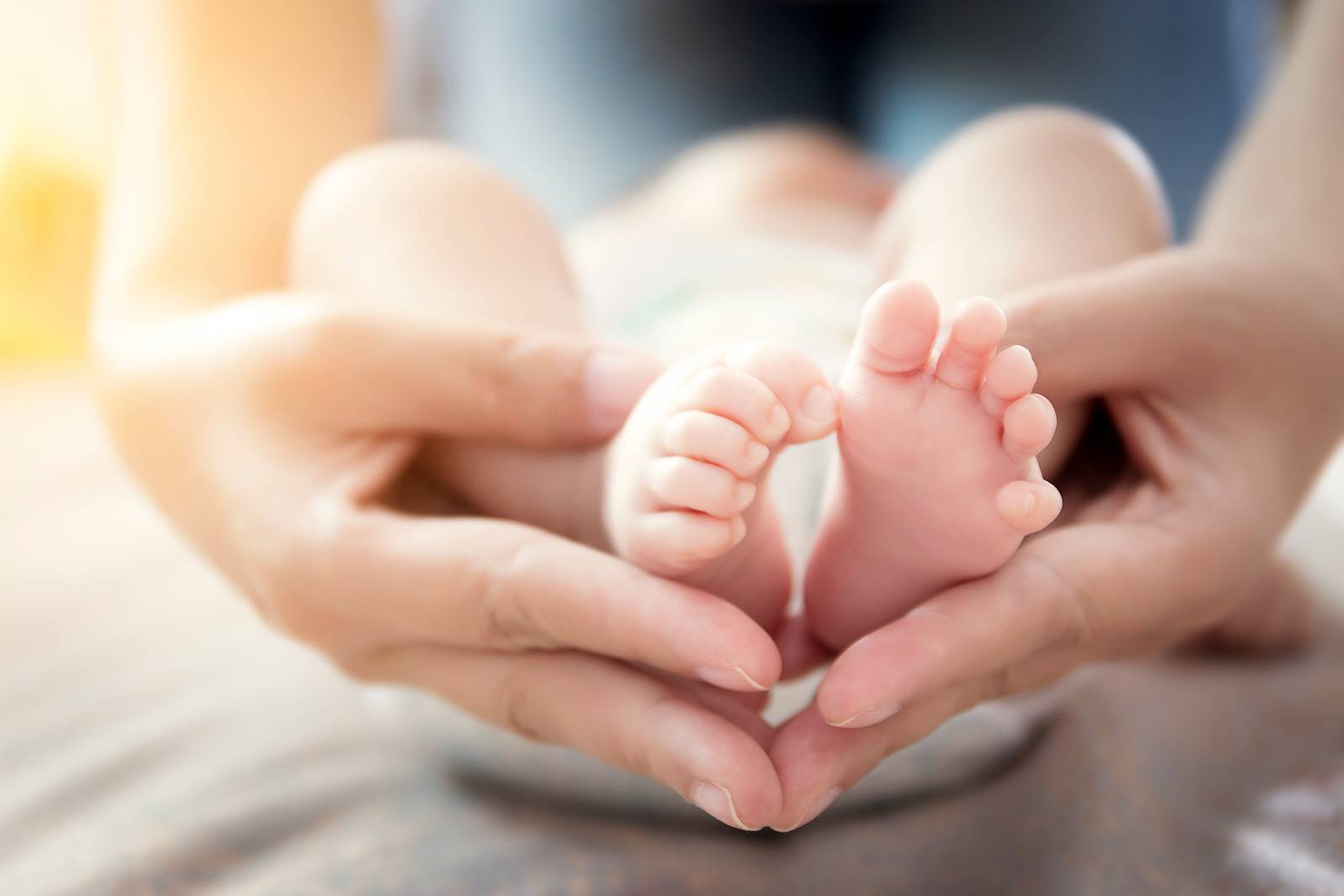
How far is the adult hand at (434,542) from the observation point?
0.42m

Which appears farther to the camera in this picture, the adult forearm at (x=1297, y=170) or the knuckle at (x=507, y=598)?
the adult forearm at (x=1297, y=170)

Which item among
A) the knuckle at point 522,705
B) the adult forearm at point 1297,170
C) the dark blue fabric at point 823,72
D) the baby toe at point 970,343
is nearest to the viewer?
the baby toe at point 970,343

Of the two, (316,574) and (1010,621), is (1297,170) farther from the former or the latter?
(316,574)

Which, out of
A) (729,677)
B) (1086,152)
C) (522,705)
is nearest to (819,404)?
(729,677)

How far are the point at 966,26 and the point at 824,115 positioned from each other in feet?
0.78

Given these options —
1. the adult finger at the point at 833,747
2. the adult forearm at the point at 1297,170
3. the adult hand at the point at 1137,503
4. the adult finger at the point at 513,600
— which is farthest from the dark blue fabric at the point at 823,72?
the adult finger at the point at 833,747

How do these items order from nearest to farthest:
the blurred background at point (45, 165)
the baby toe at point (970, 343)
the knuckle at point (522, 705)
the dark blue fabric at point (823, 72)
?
the baby toe at point (970, 343)
the knuckle at point (522, 705)
the dark blue fabric at point (823, 72)
the blurred background at point (45, 165)

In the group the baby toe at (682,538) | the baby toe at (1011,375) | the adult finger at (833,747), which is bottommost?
the adult finger at (833,747)

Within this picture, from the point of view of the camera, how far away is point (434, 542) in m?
0.48

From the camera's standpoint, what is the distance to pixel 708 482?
39cm

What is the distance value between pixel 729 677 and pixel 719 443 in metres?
0.09

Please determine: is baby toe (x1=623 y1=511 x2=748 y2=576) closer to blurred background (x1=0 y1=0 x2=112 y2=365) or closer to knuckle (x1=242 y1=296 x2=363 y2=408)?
knuckle (x1=242 y1=296 x2=363 y2=408)

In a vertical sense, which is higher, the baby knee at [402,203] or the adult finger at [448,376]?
the baby knee at [402,203]

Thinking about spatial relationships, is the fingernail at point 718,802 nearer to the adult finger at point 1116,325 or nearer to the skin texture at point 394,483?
the skin texture at point 394,483
